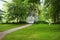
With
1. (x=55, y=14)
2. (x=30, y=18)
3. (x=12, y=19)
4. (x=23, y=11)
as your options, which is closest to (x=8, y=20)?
(x=12, y=19)

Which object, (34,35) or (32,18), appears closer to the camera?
(34,35)

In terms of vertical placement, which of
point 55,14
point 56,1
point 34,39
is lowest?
point 34,39

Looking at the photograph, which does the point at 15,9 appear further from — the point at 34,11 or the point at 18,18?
the point at 34,11

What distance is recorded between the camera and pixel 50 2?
27.0 metres

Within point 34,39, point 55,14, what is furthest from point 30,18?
point 34,39

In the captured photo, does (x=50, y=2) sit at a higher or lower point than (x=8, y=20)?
higher

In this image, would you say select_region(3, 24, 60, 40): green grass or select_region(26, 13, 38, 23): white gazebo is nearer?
select_region(3, 24, 60, 40): green grass

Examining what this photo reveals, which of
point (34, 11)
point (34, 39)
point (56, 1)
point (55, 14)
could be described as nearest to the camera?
point (34, 39)

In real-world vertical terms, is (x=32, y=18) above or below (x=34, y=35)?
above

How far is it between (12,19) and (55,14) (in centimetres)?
3363

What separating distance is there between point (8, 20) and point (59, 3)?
3663cm

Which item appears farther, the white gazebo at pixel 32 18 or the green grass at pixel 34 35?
the white gazebo at pixel 32 18

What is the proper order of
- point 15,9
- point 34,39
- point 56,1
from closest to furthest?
1. point 34,39
2. point 56,1
3. point 15,9

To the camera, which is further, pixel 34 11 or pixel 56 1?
pixel 34 11
